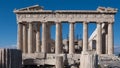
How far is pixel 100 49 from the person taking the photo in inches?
3337

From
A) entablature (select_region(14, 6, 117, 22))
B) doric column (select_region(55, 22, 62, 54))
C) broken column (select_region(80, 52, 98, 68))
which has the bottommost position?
broken column (select_region(80, 52, 98, 68))

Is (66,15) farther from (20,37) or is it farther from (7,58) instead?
(7,58)

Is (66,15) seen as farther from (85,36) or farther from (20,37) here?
(20,37)

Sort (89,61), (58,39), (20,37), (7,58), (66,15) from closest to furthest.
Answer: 1. (7,58)
2. (89,61)
3. (66,15)
4. (58,39)
5. (20,37)

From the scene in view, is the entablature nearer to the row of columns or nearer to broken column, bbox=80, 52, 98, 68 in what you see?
the row of columns

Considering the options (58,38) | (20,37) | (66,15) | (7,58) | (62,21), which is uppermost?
(66,15)

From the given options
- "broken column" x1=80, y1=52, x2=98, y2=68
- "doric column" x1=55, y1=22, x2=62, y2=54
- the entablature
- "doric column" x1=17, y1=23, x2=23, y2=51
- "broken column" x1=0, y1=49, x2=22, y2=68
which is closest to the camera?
"broken column" x1=0, y1=49, x2=22, y2=68

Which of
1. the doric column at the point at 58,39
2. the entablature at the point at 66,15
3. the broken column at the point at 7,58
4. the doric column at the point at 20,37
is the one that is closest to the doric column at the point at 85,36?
the entablature at the point at 66,15

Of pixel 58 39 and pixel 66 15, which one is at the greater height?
pixel 66 15

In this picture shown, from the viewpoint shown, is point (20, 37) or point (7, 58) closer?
point (7, 58)

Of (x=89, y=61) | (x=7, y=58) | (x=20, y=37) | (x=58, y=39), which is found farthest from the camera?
(x=20, y=37)

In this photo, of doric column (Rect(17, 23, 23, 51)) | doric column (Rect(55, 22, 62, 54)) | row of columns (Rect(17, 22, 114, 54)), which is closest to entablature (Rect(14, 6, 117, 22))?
row of columns (Rect(17, 22, 114, 54))

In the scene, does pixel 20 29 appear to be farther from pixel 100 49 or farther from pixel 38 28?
pixel 100 49

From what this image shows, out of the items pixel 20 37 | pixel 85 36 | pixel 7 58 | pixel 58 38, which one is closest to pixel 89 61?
pixel 7 58
